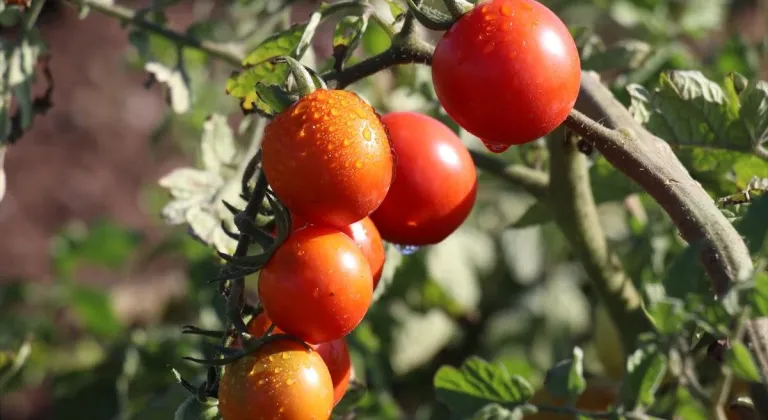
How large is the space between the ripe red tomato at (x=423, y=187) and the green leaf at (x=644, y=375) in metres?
0.25

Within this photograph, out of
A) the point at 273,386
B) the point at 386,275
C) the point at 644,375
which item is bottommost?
the point at 386,275

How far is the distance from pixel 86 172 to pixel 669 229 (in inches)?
98.7

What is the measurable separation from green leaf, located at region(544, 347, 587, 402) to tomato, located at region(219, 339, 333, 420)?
0.31 m

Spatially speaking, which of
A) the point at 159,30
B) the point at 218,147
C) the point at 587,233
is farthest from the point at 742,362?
the point at 159,30

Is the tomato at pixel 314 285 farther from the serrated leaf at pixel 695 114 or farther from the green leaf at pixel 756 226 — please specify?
the serrated leaf at pixel 695 114

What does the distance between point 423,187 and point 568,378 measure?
270mm

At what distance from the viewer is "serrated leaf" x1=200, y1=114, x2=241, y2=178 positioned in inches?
52.9

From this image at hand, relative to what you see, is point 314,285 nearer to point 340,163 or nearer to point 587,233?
point 340,163

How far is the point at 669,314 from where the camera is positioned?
0.73 m

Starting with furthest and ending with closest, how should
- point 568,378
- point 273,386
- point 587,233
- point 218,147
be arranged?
point 218,147 → point 587,233 → point 568,378 → point 273,386

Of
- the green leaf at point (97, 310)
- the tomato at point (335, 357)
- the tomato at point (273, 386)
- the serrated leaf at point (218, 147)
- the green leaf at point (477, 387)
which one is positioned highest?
the tomato at point (273, 386)

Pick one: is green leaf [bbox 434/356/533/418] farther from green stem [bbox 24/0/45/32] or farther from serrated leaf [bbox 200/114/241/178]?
green stem [bbox 24/0/45/32]

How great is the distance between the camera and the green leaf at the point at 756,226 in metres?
0.73

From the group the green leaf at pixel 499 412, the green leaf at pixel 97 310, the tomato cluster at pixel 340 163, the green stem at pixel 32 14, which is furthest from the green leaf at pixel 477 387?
the green leaf at pixel 97 310
